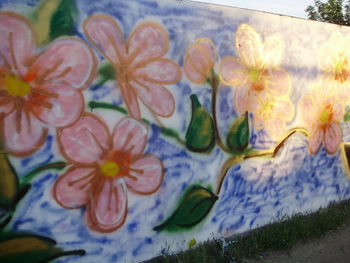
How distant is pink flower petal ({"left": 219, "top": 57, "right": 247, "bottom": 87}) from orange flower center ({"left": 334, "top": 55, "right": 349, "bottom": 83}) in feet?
5.17

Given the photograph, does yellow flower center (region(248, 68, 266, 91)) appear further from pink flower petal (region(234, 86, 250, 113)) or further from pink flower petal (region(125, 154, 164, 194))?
pink flower petal (region(125, 154, 164, 194))

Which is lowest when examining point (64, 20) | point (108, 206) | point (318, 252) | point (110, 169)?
point (318, 252)

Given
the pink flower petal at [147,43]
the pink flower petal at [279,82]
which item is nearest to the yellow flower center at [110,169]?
the pink flower petal at [147,43]

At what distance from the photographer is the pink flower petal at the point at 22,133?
7.70 ft

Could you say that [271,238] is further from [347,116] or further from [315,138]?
[347,116]

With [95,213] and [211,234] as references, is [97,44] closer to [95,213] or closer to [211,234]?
[95,213]

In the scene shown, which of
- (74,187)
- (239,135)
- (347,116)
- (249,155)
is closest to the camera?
(74,187)

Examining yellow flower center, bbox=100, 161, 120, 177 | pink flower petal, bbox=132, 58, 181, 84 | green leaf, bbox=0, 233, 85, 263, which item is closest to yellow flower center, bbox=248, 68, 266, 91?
pink flower petal, bbox=132, 58, 181, 84

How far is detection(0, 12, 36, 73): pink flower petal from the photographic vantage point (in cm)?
229

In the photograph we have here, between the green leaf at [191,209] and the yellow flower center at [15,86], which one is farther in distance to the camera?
the green leaf at [191,209]

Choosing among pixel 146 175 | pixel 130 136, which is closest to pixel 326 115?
pixel 146 175

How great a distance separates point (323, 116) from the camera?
4285 millimetres

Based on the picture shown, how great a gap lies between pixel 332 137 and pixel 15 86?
368cm

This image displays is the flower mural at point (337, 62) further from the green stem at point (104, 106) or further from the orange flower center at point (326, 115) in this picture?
the green stem at point (104, 106)
